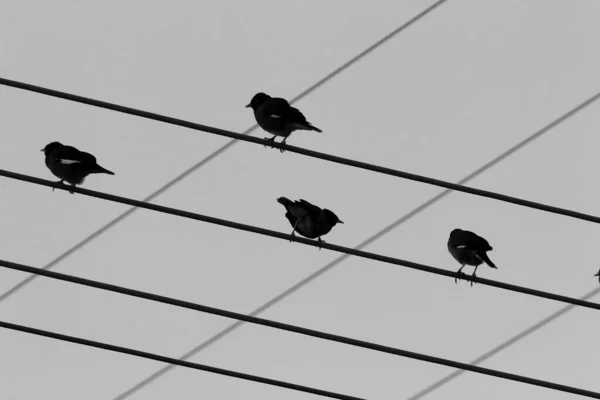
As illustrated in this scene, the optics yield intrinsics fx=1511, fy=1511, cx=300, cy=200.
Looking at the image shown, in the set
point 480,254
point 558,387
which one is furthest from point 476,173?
point 558,387

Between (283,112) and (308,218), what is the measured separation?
85 centimetres

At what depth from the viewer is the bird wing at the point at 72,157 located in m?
10.9

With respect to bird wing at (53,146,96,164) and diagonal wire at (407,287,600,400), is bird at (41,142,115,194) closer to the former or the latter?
bird wing at (53,146,96,164)

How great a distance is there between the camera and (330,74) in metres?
16.3

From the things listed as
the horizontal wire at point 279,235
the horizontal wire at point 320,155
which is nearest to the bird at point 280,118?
the horizontal wire at point 320,155

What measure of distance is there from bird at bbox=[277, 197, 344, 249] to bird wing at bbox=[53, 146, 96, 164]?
1448mm


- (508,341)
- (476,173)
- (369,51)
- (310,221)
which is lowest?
(310,221)

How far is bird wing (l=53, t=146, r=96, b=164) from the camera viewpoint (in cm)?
1088

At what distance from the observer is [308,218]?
10680mm

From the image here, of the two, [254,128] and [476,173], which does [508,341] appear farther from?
[254,128]

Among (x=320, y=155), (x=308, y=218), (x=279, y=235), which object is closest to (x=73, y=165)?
(x=308, y=218)

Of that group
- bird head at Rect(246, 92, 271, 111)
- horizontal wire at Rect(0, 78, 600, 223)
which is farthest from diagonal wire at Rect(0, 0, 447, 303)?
horizontal wire at Rect(0, 78, 600, 223)

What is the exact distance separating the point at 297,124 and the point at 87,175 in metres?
1.58

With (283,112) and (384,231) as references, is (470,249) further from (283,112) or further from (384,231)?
(384,231)
